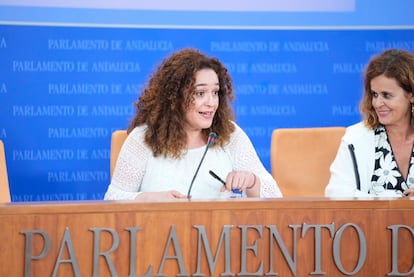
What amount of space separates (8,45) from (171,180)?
1493mm

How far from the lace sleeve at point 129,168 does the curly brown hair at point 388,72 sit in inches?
36.3

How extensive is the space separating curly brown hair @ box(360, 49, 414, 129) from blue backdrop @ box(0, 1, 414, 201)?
42.8 inches

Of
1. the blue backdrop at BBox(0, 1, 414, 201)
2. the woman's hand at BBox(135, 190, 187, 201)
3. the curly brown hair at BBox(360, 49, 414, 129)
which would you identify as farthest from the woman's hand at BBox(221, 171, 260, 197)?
the blue backdrop at BBox(0, 1, 414, 201)

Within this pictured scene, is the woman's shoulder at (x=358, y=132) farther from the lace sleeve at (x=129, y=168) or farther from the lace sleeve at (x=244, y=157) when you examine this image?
the lace sleeve at (x=129, y=168)

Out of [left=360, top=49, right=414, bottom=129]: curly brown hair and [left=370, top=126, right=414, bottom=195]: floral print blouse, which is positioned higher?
[left=360, top=49, right=414, bottom=129]: curly brown hair

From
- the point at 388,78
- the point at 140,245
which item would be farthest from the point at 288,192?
the point at 140,245

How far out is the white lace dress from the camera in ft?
9.67

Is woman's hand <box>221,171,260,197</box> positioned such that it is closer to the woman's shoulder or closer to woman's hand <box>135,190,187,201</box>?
woman's hand <box>135,190,187,201</box>

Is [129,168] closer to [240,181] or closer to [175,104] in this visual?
[175,104]

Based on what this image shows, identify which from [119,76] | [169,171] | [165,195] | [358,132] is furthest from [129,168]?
[119,76]

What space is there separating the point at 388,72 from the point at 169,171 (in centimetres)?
97

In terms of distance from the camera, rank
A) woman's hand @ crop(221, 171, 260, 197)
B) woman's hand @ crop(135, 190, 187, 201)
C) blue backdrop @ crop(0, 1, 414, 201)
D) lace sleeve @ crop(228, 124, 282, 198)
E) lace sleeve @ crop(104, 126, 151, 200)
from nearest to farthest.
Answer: woman's hand @ crop(135, 190, 187, 201) < woman's hand @ crop(221, 171, 260, 197) < lace sleeve @ crop(104, 126, 151, 200) < lace sleeve @ crop(228, 124, 282, 198) < blue backdrop @ crop(0, 1, 414, 201)

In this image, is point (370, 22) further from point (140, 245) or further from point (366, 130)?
point (140, 245)

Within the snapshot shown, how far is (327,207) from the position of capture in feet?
6.57
